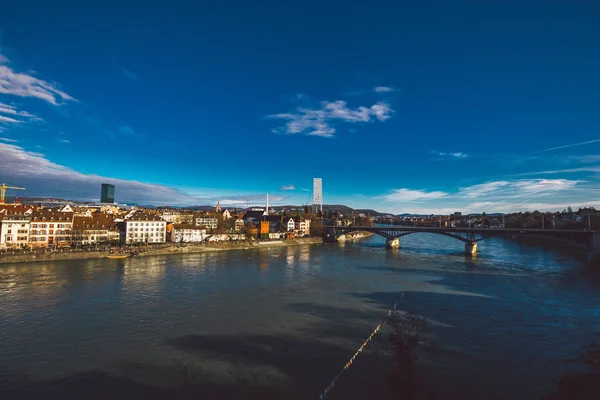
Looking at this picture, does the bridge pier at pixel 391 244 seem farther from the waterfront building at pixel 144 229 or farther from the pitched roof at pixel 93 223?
the pitched roof at pixel 93 223

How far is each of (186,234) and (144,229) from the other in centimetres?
712

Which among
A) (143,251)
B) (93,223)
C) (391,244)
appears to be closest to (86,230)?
(93,223)

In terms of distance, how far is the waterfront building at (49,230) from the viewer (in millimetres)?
44344

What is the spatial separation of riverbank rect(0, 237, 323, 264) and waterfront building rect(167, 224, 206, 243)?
17.3 ft

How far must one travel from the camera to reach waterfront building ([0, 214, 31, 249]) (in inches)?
1628

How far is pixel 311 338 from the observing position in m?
14.7

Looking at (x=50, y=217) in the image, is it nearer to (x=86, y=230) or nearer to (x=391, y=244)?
(x=86, y=230)

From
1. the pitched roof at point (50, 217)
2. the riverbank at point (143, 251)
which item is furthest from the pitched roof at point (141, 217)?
the pitched roof at point (50, 217)

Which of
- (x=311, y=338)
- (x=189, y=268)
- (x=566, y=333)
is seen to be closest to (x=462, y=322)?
(x=566, y=333)

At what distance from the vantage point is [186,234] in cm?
5806

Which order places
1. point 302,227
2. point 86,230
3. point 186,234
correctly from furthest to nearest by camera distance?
1. point 302,227
2. point 186,234
3. point 86,230

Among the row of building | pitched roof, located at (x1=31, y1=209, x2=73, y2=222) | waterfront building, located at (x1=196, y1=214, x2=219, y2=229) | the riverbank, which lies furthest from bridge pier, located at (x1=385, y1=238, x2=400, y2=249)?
pitched roof, located at (x1=31, y1=209, x2=73, y2=222)

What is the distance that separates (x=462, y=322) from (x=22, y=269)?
131ft

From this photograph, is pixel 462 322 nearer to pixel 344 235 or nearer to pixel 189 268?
pixel 189 268
